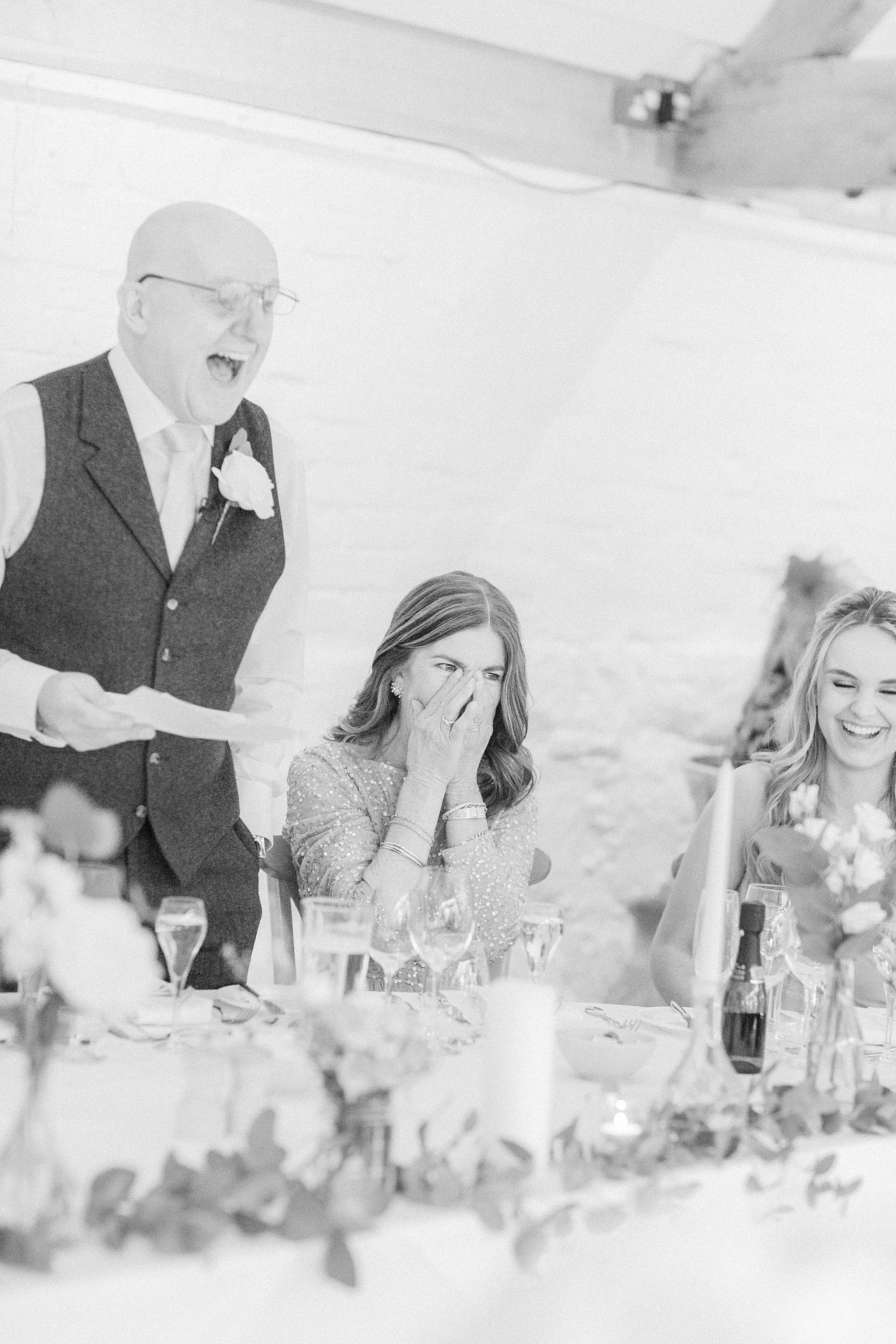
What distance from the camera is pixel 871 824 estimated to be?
1370 mm

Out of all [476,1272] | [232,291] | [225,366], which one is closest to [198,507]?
[225,366]

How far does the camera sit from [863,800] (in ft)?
8.11

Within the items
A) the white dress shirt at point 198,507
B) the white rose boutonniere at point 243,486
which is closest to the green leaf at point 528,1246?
the white dress shirt at point 198,507

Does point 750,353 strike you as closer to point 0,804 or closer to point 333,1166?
point 0,804

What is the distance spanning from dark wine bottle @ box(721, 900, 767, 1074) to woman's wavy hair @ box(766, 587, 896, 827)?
922 millimetres

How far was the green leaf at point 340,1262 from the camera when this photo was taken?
92 cm

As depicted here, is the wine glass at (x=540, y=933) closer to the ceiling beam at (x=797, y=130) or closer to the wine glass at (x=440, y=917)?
the wine glass at (x=440, y=917)

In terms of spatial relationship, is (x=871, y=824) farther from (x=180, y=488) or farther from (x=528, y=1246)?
(x=180, y=488)

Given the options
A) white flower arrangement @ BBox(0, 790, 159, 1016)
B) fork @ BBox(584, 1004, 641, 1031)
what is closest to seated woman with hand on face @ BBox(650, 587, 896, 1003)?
fork @ BBox(584, 1004, 641, 1031)

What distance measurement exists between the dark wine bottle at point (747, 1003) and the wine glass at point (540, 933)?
0.19 m

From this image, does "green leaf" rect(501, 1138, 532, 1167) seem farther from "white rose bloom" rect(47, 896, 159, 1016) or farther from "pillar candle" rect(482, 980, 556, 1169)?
"white rose bloom" rect(47, 896, 159, 1016)

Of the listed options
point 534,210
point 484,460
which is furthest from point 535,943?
point 534,210

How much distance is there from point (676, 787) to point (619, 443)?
33.6 inches

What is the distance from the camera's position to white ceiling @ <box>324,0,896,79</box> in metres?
3.19
